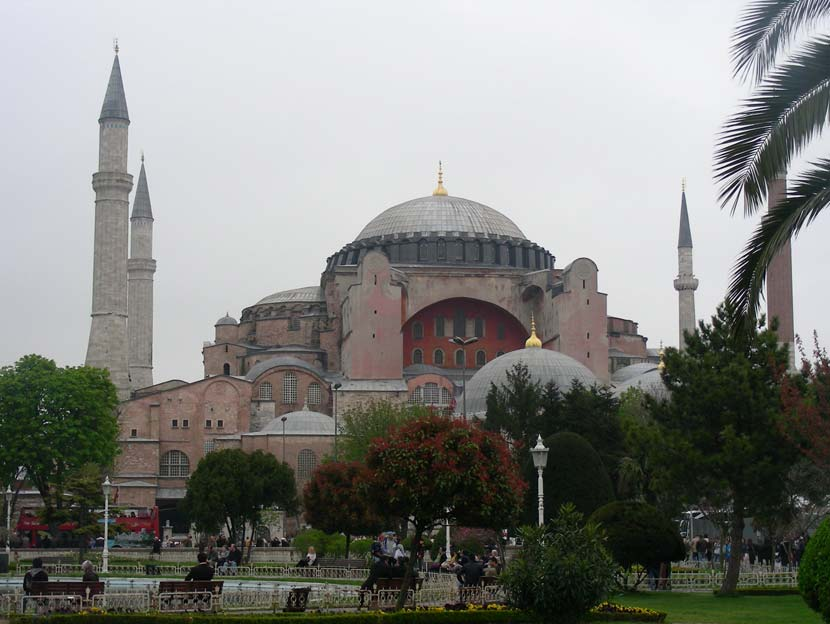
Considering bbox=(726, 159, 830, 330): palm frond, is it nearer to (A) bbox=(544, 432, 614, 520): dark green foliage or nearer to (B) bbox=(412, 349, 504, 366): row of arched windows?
(A) bbox=(544, 432, 614, 520): dark green foliage

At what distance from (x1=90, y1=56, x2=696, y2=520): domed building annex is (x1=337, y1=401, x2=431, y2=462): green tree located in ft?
10.1

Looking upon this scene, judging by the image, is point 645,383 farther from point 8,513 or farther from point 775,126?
point 775,126

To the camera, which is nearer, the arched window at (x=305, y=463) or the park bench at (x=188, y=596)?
the park bench at (x=188, y=596)

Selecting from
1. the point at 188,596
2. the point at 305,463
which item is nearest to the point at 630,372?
the point at 305,463

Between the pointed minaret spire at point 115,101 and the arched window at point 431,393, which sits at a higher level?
the pointed minaret spire at point 115,101

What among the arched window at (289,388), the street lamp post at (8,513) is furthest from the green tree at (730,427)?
the arched window at (289,388)

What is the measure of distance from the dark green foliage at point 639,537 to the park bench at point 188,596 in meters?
6.90

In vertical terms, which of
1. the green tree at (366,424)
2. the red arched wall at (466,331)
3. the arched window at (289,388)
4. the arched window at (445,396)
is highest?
the red arched wall at (466,331)

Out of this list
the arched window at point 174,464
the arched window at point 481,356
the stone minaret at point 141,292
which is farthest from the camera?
the stone minaret at point 141,292

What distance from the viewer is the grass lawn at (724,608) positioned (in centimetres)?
1628

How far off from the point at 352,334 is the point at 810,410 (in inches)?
1448

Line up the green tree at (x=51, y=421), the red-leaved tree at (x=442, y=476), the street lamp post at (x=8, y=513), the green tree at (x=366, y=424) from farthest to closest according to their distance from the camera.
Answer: the green tree at (x=366, y=424), the green tree at (x=51, y=421), the street lamp post at (x=8, y=513), the red-leaved tree at (x=442, y=476)

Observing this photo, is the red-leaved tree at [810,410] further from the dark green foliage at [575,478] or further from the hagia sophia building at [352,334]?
the hagia sophia building at [352,334]

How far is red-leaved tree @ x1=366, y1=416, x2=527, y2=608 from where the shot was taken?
1642 centimetres
